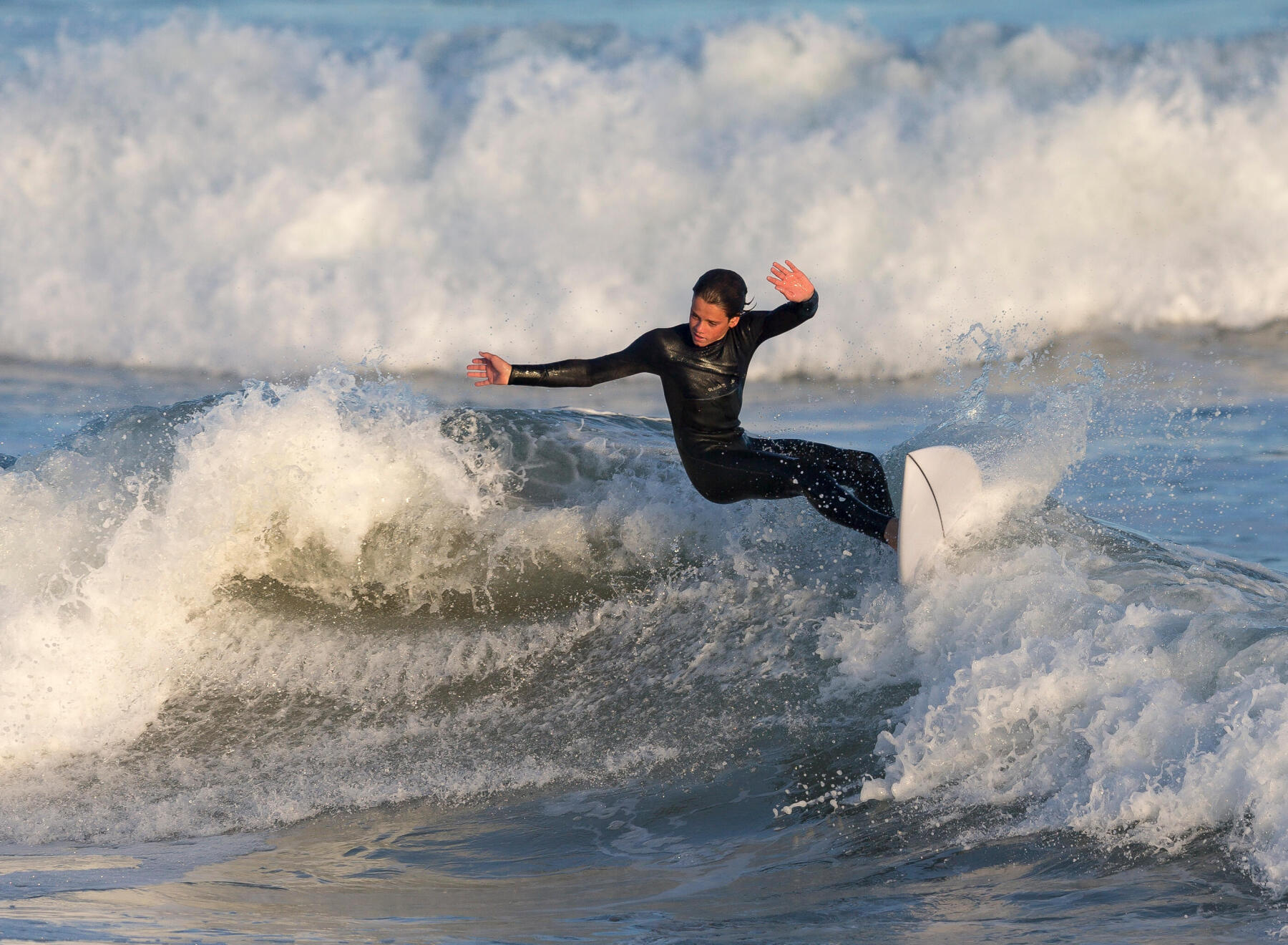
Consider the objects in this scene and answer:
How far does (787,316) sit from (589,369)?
0.93 metres

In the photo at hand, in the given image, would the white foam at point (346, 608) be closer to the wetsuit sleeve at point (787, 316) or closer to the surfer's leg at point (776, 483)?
the surfer's leg at point (776, 483)

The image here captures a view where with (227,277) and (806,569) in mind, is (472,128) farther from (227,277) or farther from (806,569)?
(806,569)

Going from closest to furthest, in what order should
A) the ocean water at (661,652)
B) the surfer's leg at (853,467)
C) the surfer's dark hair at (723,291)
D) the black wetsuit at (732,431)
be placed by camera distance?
the ocean water at (661,652) < the surfer's dark hair at (723,291) < the black wetsuit at (732,431) < the surfer's leg at (853,467)

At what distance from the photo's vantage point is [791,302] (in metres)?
5.47

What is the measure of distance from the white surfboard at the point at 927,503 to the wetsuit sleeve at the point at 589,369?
1.30 m

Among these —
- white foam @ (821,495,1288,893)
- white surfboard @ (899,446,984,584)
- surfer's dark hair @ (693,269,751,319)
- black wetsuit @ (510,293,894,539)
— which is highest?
surfer's dark hair @ (693,269,751,319)

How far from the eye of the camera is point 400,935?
3.51 m

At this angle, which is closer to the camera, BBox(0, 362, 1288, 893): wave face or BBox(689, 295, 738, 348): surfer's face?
BBox(0, 362, 1288, 893): wave face

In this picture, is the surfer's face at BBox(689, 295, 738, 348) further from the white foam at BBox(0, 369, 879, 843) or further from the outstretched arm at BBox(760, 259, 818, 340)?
the white foam at BBox(0, 369, 879, 843)

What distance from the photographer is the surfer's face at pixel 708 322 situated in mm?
5316

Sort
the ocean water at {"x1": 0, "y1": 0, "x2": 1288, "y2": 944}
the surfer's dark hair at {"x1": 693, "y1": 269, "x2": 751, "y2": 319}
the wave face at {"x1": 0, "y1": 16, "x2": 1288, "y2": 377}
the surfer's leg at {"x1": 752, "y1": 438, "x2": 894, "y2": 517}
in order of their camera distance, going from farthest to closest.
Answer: the wave face at {"x1": 0, "y1": 16, "x2": 1288, "y2": 377} < the surfer's leg at {"x1": 752, "y1": 438, "x2": 894, "y2": 517} < the surfer's dark hair at {"x1": 693, "y1": 269, "x2": 751, "y2": 319} < the ocean water at {"x1": 0, "y1": 0, "x2": 1288, "y2": 944}

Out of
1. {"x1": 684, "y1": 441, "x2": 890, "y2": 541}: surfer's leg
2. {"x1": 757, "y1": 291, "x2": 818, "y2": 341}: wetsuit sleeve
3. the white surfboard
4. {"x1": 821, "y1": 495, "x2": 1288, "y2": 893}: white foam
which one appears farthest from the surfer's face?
{"x1": 821, "y1": 495, "x2": 1288, "y2": 893}: white foam

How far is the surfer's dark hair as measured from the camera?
529 centimetres

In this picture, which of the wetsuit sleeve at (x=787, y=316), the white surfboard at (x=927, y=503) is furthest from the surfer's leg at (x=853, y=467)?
the wetsuit sleeve at (x=787, y=316)
